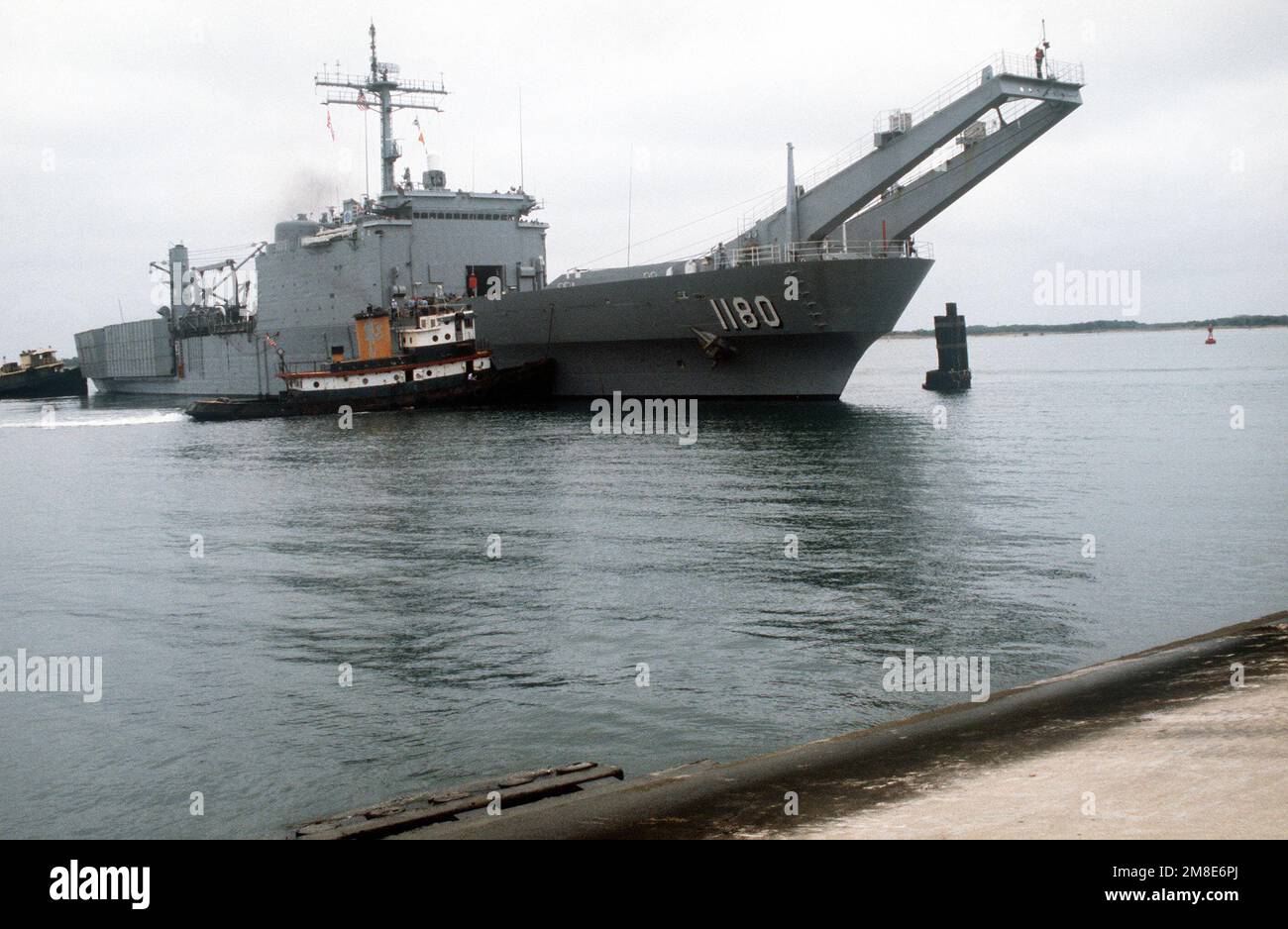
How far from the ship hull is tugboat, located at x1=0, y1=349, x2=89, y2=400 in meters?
50.7

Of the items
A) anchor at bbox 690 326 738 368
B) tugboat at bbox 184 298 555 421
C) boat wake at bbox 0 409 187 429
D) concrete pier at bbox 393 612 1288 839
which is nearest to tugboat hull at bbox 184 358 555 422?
tugboat at bbox 184 298 555 421

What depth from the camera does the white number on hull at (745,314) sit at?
1389 inches

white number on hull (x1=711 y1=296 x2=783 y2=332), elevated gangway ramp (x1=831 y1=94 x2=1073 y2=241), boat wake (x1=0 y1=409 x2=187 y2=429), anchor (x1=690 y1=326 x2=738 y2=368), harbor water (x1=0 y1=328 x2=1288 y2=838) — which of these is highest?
elevated gangway ramp (x1=831 y1=94 x2=1073 y2=241)

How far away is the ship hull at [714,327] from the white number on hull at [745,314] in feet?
0.11

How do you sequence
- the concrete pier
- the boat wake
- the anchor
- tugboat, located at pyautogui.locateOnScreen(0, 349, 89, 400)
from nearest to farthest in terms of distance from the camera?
the concrete pier < the anchor < the boat wake < tugboat, located at pyautogui.locateOnScreen(0, 349, 89, 400)

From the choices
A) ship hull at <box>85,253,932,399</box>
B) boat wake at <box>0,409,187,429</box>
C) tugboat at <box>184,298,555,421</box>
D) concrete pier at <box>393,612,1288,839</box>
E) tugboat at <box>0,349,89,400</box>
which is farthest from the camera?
tugboat at <box>0,349,89,400</box>

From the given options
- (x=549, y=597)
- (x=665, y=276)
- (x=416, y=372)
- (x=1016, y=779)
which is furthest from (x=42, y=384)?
(x=1016, y=779)

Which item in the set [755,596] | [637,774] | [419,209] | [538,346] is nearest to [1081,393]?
[538,346]

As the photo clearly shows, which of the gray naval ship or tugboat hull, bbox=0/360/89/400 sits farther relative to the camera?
tugboat hull, bbox=0/360/89/400

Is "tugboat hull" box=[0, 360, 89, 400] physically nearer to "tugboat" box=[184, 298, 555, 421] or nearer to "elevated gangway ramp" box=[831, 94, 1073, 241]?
"tugboat" box=[184, 298, 555, 421]

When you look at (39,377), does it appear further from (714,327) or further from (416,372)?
(714,327)

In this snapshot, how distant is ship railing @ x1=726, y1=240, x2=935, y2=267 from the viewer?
35.3m

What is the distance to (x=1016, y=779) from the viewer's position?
5492 mm

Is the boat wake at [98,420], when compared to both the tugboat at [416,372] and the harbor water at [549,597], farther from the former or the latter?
the harbor water at [549,597]
